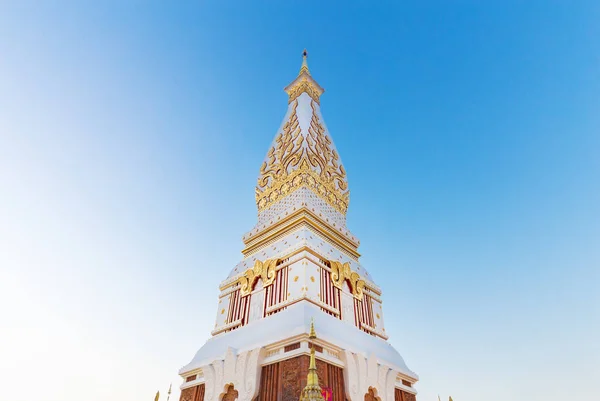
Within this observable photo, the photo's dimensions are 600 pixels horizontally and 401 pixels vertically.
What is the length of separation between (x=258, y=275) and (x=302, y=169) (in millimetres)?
4566

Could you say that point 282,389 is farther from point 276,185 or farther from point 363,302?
point 276,185

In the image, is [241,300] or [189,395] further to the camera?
[241,300]

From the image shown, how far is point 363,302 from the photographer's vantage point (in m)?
12.0

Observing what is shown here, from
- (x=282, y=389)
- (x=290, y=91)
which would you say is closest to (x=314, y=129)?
(x=290, y=91)

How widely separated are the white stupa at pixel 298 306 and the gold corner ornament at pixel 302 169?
5 cm

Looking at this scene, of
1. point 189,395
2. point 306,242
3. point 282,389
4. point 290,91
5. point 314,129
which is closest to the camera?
point 282,389

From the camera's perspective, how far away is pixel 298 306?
9.73 metres

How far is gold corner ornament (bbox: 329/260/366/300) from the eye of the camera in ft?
37.6

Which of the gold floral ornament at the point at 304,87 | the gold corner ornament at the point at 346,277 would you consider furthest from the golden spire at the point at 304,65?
the gold corner ornament at the point at 346,277

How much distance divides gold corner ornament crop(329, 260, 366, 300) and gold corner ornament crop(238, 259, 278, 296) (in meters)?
1.82

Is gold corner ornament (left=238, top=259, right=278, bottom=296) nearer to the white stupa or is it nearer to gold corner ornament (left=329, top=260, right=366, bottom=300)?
the white stupa

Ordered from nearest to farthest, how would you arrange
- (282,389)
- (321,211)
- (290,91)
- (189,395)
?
(282,389)
(189,395)
(321,211)
(290,91)

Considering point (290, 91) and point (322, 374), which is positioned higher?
point (290, 91)

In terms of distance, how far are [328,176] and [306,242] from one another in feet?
16.1
